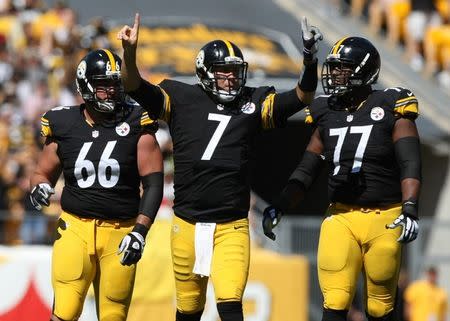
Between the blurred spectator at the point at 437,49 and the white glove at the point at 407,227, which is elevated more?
the white glove at the point at 407,227

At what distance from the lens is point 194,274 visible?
25.4 feet

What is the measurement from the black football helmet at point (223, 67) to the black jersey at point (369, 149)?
671mm

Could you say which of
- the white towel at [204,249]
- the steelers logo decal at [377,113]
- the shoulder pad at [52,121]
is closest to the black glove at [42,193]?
the shoulder pad at [52,121]

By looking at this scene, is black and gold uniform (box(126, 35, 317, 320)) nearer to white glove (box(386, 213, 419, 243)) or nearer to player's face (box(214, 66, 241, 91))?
player's face (box(214, 66, 241, 91))

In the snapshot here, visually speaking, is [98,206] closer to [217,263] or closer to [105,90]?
[105,90]

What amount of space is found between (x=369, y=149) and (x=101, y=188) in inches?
66.2

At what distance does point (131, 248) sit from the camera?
24.5ft

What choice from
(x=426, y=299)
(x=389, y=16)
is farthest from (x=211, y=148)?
(x=389, y=16)

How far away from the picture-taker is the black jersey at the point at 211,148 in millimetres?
7711

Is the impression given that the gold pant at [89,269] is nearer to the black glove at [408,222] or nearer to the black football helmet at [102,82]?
the black football helmet at [102,82]

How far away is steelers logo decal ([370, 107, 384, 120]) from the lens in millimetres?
7859

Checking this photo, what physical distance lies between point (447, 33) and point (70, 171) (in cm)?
1228

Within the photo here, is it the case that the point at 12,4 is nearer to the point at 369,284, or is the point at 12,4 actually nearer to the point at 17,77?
the point at 17,77

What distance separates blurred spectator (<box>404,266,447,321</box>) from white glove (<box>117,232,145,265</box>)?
→ 8.03 m
